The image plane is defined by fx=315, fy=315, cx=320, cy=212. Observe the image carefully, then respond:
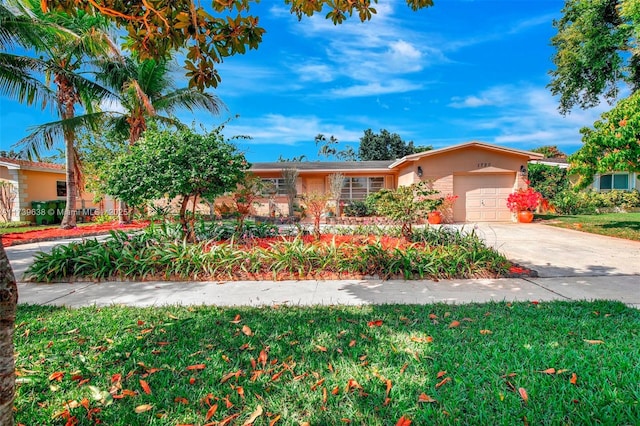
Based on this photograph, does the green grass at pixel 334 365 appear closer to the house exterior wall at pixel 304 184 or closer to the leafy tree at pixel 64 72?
the leafy tree at pixel 64 72

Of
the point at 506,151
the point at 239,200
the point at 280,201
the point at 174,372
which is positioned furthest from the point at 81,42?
the point at 506,151

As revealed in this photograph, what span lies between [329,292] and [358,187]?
46.0 feet

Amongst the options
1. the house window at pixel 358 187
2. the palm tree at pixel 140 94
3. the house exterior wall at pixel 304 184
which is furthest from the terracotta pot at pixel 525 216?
the palm tree at pixel 140 94

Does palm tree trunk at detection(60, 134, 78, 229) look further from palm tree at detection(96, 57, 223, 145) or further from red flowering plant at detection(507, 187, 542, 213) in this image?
Answer: red flowering plant at detection(507, 187, 542, 213)

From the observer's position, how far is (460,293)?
449 centimetres

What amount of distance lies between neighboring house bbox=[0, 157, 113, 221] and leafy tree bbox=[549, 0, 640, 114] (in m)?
23.2

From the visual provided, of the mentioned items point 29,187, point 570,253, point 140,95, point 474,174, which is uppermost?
point 140,95

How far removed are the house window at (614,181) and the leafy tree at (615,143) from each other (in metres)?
14.3

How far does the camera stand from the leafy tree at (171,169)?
243 inches

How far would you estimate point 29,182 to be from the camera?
15953 mm

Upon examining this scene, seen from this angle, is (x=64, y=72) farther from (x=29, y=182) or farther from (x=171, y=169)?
(x=171, y=169)

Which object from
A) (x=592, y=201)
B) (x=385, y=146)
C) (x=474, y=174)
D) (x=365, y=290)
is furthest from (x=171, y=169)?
(x=385, y=146)

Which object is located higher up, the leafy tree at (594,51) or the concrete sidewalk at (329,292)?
the leafy tree at (594,51)

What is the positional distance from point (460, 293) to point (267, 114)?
638 inches
